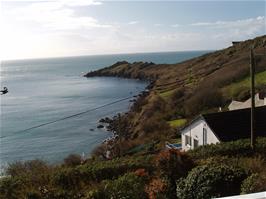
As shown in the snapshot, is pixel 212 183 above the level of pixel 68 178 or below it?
above

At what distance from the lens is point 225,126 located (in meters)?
12.0

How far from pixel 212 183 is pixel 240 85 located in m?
18.3

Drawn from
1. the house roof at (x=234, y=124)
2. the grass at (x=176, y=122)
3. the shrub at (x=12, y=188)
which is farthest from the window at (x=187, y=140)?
the shrub at (x=12, y=188)

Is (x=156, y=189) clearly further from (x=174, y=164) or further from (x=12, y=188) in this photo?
(x=12, y=188)

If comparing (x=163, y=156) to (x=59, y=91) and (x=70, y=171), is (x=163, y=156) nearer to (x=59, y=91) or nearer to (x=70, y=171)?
(x=70, y=171)

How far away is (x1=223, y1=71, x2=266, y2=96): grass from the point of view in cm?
2098

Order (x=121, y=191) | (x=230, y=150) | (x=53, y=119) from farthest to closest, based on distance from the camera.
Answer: (x=53, y=119), (x=230, y=150), (x=121, y=191)

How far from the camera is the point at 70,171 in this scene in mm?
6223

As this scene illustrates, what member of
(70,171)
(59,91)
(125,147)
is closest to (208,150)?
(70,171)

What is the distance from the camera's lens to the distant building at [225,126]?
11731mm

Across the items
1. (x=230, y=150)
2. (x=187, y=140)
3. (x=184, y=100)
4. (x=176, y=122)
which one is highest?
(x=230, y=150)

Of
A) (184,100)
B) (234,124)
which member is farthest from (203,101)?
(234,124)

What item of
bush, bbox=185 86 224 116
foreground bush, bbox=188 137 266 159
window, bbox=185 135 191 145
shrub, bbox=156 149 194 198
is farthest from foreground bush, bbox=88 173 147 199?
bush, bbox=185 86 224 116

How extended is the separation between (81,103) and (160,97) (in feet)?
17.7
